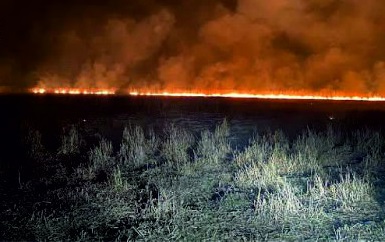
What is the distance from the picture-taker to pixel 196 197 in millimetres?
9258

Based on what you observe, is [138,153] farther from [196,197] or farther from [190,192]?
[196,197]

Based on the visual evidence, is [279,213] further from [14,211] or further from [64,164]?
[64,164]

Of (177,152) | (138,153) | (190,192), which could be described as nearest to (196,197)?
(190,192)

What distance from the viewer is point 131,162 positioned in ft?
41.6

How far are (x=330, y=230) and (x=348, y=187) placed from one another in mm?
2201

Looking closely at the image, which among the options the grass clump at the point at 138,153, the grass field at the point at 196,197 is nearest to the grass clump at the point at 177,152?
the grass field at the point at 196,197

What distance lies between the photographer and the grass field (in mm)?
7266

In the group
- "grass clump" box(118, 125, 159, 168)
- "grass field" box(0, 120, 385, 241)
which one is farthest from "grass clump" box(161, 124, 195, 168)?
"grass clump" box(118, 125, 159, 168)

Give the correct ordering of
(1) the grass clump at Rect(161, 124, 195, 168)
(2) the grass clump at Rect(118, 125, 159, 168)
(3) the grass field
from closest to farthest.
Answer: (3) the grass field
(1) the grass clump at Rect(161, 124, 195, 168)
(2) the grass clump at Rect(118, 125, 159, 168)

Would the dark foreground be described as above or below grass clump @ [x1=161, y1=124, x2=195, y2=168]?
below

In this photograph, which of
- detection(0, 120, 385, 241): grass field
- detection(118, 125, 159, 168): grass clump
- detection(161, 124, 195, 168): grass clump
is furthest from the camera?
detection(118, 125, 159, 168): grass clump

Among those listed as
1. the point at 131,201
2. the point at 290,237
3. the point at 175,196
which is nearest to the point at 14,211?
the point at 131,201

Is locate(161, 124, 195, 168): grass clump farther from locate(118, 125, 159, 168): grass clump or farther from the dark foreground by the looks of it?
locate(118, 125, 159, 168): grass clump

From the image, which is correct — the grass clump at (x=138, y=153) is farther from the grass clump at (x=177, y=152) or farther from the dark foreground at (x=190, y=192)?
the grass clump at (x=177, y=152)
